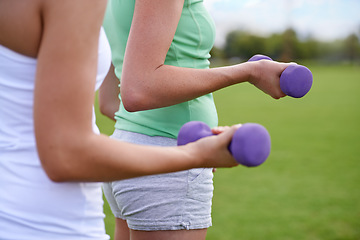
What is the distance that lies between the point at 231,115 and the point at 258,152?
10.5 metres

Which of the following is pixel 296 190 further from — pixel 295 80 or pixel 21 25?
pixel 21 25

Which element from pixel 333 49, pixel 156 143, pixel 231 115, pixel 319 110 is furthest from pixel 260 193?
pixel 333 49

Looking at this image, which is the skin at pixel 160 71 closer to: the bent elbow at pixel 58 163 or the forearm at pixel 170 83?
the forearm at pixel 170 83

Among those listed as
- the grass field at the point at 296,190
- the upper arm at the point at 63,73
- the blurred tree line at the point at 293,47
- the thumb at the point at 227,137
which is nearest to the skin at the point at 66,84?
the upper arm at the point at 63,73

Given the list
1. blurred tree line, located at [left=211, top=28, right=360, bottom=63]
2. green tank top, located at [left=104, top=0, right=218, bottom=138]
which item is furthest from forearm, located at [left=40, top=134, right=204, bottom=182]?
blurred tree line, located at [left=211, top=28, right=360, bottom=63]

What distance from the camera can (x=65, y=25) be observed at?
2.75 feet

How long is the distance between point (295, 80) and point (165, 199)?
1.67 ft

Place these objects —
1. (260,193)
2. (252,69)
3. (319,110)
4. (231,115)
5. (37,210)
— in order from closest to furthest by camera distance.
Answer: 1. (37,210)
2. (252,69)
3. (260,193)
4. (231,115)
5. (319,110)

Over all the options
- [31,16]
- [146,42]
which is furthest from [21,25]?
[146,42]

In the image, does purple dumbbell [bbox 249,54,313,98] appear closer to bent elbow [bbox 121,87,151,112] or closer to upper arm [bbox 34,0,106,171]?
bent elbow [bbox 121,87,151,112]

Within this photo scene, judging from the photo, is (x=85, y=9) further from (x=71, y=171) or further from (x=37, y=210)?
(x=37, y=210)

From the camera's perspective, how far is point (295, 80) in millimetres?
A: 1267

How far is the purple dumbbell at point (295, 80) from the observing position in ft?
4.14

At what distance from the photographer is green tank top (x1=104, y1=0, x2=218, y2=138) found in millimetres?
1415
